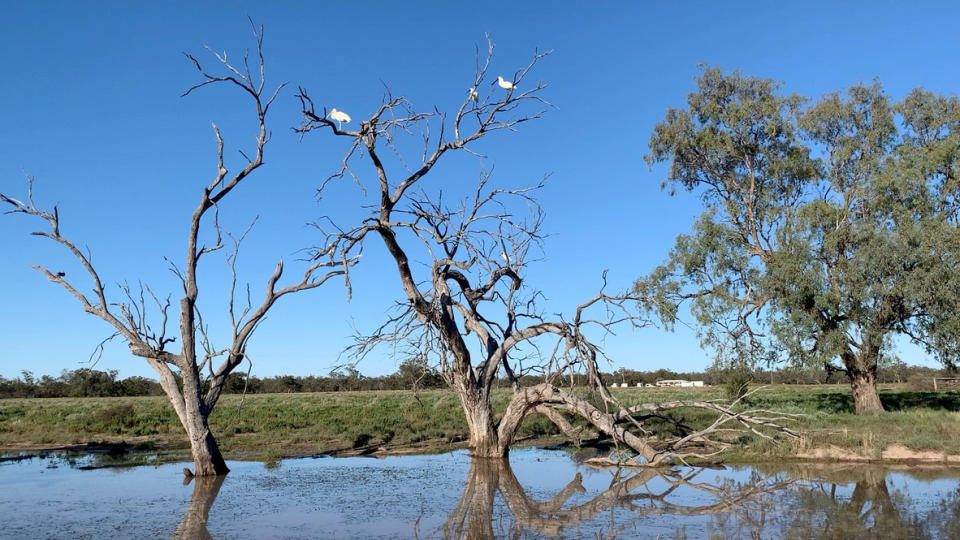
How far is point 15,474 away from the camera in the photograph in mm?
14656

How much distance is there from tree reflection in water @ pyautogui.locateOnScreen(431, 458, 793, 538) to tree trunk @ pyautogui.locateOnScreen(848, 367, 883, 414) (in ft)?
37.4

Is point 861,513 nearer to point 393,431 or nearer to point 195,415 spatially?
point 195,415

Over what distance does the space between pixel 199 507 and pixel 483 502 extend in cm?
406

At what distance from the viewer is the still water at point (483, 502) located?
8891 mm

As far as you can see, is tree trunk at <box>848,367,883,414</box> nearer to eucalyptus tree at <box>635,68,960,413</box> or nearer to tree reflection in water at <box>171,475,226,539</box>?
eucalyptus tree at <box>635,68,960,413</box>

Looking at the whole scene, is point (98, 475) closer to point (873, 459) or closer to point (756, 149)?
point (873, 459)

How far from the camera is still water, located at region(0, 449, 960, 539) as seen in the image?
8891 mm

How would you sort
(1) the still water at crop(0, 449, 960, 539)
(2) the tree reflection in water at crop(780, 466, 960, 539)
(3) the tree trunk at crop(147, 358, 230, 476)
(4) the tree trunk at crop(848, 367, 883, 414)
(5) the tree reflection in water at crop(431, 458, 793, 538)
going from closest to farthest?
(2) the tree reflection in water at crop(780, 466, 960, 539)
(1) the still water at crop(0, 449, 960, 539)
(5) the tree reflection in water at crop(431, 458, 793, 538)
(3) the tree trunk at crop(147, 358, 230, 476)
(4) the tree trunk at crop(848, 367, 883, 414)

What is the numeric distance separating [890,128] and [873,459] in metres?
13.5

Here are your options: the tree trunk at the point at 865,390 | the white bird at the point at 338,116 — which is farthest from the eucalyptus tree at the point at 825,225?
the white bird at the point at 338,116

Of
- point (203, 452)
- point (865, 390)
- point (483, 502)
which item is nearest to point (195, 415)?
point (203, 452)

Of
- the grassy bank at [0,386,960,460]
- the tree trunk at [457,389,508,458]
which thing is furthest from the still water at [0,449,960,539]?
the grassy bank at [0,386,960,460]

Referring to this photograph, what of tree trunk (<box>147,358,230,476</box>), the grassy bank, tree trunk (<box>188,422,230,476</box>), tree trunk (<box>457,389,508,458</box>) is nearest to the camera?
tree trunk (<box>147,358,230,476</box>)

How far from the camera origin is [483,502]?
10812 millimetres
